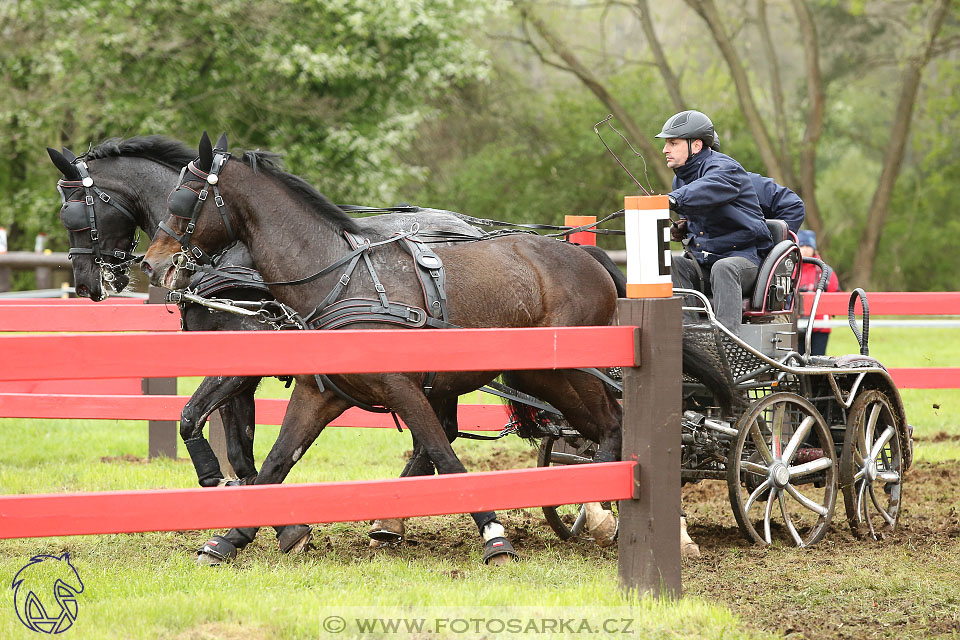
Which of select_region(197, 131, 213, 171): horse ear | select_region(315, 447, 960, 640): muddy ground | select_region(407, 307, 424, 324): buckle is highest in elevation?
select_region(197, 131, 213, 171): horse ear

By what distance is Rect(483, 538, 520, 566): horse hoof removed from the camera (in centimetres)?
496

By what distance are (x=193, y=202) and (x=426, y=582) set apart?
2.22m

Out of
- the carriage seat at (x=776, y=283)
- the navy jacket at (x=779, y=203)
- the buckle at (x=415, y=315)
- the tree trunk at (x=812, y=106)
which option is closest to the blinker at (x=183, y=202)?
the buckle at (x=415, y=315)

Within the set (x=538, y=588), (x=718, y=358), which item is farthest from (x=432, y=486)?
(x=718, y=358)

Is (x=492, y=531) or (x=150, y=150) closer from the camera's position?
(x=492, y=531)

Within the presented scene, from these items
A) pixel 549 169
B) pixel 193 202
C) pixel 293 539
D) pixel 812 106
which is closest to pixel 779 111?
pixel 812 106

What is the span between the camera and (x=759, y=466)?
18.2 ft

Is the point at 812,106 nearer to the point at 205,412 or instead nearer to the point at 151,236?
the point at 151,236

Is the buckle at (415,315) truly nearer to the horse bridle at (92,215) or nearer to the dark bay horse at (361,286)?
the dark bay horse at (361,286)

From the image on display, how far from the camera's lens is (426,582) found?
4.45m

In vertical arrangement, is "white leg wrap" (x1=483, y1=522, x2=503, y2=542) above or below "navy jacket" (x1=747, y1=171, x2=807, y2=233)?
below

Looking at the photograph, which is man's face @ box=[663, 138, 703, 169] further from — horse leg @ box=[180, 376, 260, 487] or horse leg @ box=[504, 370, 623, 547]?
horse leg @ box=[180, 376, 260, 487]

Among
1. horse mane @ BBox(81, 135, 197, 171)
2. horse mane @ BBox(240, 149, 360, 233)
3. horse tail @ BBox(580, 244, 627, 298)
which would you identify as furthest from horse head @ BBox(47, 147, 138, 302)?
horse tail @ BBox(580, 244, 627, 298)

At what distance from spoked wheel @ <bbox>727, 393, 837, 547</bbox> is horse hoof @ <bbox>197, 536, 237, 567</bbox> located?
100 inches
